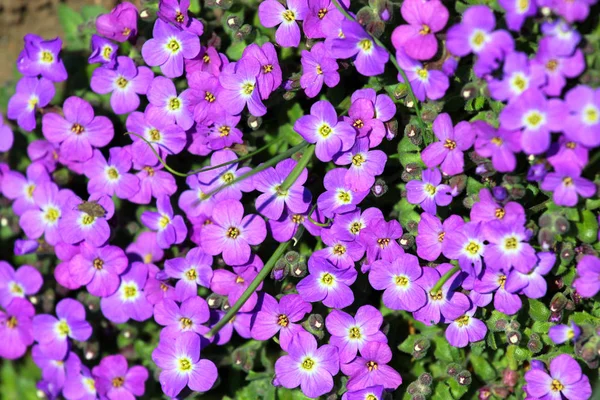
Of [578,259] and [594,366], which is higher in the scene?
[578,259]

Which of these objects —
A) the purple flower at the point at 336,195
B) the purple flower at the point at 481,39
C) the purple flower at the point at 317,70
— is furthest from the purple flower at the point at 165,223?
the purple flower at the point at 481,39

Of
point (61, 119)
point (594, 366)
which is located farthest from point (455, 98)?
point (61, 119)

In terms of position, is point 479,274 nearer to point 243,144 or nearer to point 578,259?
point 578,259

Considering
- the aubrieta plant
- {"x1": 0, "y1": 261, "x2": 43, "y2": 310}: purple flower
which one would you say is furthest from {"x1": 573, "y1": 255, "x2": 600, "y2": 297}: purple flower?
{"x1": 0, "y1": 261, "x2": 43, "y2": 310}: purple flower

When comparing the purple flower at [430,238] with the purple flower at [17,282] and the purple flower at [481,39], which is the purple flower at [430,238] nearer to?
the purple flower at [481,39]

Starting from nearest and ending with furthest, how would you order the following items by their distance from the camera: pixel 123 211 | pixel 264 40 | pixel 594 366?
pixel 594 366 < pixel 264 40 < pixel 123 211

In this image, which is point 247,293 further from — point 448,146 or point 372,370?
point 448,146

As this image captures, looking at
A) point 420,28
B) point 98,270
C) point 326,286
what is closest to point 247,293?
point 326,286
